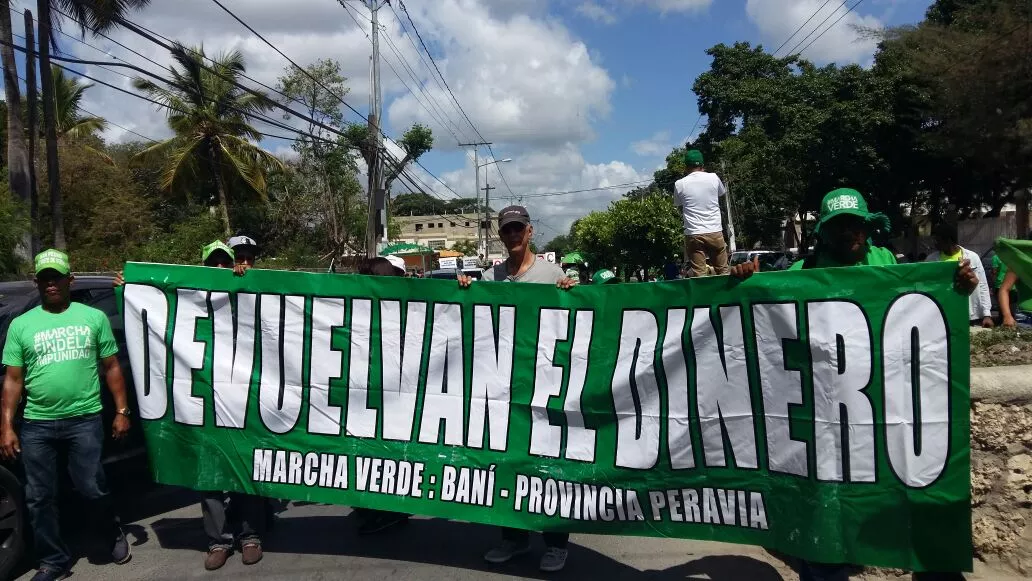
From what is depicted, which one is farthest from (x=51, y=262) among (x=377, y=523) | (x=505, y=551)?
(x=505, y=551)

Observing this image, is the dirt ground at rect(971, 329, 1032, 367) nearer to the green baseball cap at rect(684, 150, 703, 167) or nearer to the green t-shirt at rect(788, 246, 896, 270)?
the green t-shirt at rect(788, 246, 896, 270)

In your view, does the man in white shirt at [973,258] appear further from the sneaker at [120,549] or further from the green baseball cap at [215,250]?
the sneaker at [120,549]

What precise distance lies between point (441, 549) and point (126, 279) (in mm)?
2553

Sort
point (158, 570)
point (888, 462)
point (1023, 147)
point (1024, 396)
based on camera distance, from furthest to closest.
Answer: point (1023, 147) → point (158, 570) → point (1024, 396) → point (888, 462)

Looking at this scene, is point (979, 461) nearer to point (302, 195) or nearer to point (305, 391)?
point (305, 391)

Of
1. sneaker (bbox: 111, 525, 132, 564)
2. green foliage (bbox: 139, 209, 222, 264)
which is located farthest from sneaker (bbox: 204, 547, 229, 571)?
green foliage (bbox: 139, 209, 222, 264)

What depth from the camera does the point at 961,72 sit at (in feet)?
61.3

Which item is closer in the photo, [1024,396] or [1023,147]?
[1024,396]

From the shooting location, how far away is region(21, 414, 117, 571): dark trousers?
14.0 ft

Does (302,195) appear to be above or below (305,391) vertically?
above

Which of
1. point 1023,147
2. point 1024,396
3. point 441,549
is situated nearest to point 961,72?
point 1023,147

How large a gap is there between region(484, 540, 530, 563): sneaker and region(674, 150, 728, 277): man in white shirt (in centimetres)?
392

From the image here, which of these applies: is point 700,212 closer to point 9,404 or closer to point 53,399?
point 53,399

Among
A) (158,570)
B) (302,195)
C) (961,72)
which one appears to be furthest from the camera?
(302,195)
